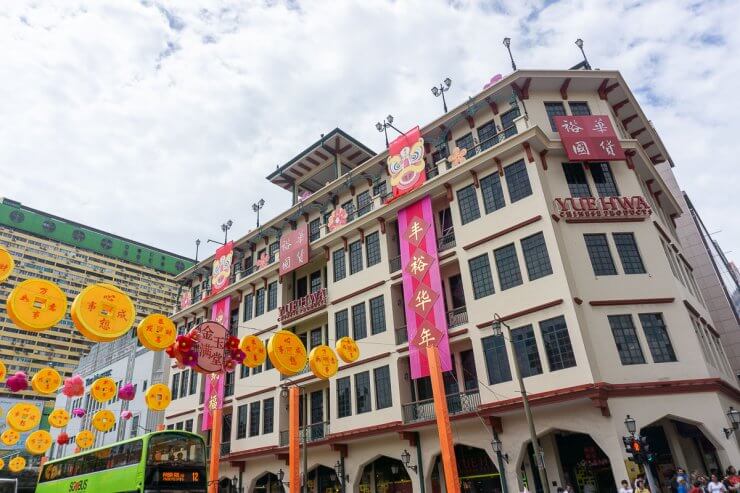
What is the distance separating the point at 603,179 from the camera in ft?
77.9

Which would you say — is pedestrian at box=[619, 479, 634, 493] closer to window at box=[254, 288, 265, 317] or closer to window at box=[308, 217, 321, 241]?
window at box=[308, 217, 321, 241]

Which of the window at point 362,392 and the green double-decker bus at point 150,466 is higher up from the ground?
the window at point 362,392

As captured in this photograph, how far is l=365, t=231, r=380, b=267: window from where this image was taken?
1115 inches

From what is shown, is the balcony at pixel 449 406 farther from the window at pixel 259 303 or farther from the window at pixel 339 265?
the window at pixel 259 303

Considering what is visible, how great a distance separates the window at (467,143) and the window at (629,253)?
8.08 metres

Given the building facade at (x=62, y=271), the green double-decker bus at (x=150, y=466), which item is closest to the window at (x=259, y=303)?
the green double-decker bus at (x=150, y=466)

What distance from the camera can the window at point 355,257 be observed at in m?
29.1

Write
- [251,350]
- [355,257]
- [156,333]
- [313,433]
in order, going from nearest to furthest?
[156,333]
[251,350]
[313,433]
[355,257]

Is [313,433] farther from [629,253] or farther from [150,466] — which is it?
[629,253]

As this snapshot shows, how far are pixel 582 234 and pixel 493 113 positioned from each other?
827 centimetres

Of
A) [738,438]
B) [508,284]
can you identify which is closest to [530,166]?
[508,284]

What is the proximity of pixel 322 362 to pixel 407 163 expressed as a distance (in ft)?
40.7

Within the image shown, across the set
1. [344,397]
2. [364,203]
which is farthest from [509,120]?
[344,397]

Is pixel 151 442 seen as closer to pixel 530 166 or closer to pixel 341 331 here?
pixel 341 331
